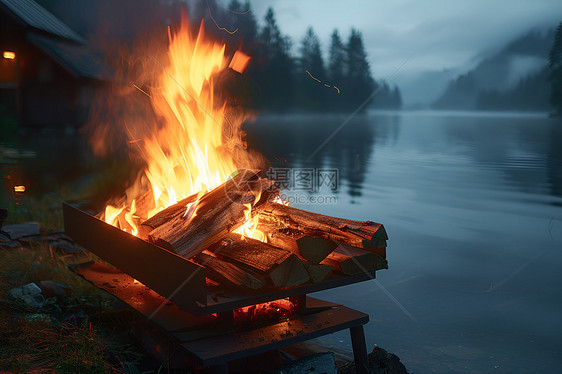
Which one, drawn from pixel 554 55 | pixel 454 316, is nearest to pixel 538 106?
pixel 554 55

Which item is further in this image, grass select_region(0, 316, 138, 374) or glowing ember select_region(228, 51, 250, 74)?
glowing ember select_region(228, 51, 250, 74)

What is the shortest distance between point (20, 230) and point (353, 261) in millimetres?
4914

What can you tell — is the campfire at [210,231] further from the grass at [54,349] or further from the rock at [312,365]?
the grass at [54,349]

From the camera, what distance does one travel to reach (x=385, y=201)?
33.0ft

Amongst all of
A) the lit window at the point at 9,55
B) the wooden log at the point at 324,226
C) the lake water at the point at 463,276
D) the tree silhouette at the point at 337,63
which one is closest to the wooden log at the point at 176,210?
the wooden log at the point at 324,226

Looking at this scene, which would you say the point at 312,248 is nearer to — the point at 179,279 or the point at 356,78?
the point at 179,279

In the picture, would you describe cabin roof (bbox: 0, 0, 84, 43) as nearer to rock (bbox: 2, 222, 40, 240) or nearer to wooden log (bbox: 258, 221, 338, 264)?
rock (bbox: 2, 222, 40, 240)

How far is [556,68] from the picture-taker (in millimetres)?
43500

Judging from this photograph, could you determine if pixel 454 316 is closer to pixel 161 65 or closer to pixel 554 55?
pixel 161 65

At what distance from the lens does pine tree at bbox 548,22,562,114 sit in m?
41.4

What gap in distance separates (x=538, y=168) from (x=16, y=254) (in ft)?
54.6

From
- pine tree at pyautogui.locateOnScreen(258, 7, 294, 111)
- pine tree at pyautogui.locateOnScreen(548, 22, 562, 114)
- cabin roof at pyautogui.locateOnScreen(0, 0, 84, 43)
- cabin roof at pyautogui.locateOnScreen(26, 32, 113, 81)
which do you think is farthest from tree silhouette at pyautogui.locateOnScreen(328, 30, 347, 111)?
cabin roof at pyautogui.locateOnScreen(0, 0, 84, 43)


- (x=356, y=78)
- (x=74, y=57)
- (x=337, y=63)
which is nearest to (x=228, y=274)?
(x=74, y=57)

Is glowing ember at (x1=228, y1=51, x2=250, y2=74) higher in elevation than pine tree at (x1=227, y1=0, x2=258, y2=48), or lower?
Result: lower
